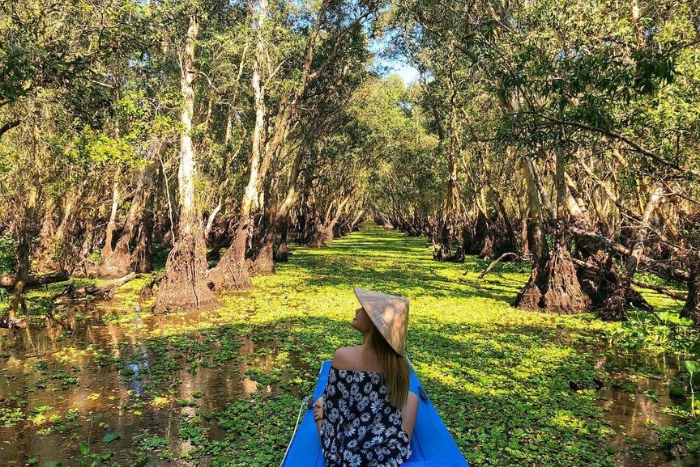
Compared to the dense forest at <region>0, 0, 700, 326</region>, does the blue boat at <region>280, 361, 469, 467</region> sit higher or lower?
lower

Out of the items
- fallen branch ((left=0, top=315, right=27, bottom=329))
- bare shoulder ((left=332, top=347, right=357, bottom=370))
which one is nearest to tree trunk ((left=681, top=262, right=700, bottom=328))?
bare shoulder ((left=332, top=347, right=357, bottom=370))

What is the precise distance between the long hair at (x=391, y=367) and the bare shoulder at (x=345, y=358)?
0.16 metres

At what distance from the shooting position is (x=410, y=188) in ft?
146

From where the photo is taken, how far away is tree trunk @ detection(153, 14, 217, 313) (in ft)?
42.0

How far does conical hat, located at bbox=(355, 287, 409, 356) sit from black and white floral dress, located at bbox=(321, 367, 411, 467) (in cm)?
29

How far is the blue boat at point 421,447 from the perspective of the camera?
352 cm

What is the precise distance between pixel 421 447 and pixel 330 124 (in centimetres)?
2407

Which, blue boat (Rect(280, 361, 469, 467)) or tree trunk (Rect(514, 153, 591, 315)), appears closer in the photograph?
blue boat (Rect(280, 361, 469, 467))

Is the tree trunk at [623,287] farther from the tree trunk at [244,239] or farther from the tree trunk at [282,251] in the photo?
the tree trunk at [282,251]

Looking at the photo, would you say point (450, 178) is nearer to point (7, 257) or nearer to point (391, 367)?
point (7, 257)

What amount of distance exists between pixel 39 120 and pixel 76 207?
753 centimetres

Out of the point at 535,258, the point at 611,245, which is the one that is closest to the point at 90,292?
the point at 535,258

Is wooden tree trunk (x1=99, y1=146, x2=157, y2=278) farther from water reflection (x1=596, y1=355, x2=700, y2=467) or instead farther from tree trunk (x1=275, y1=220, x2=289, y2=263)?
water reflection (x1=596, y1=355, x2=700, y2=467)

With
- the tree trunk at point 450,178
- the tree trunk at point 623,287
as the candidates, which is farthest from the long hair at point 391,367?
the tree trunk at point 450,178
